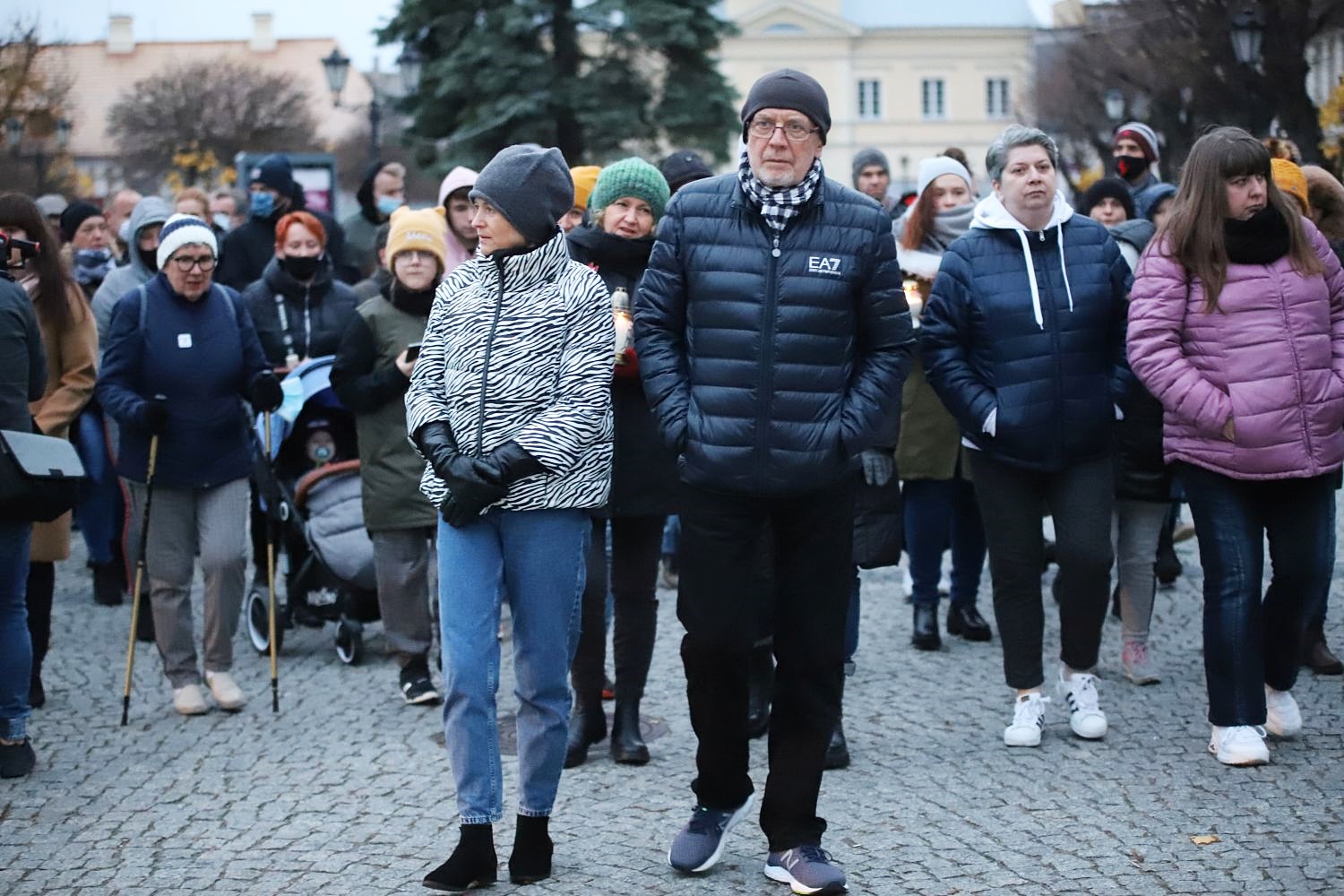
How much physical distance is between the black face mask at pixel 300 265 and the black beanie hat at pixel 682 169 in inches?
98.6

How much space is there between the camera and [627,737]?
6766 millimetres

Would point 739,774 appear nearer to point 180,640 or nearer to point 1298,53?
point 180,640

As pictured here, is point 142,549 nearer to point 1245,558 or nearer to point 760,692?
point 760,692

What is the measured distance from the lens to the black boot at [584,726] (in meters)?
6.77

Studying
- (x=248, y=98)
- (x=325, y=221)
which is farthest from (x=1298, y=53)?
(x=248, y=98)

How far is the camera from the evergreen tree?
3647 centimetres

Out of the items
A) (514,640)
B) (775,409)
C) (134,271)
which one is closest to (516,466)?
(514,640)

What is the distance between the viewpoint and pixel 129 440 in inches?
310

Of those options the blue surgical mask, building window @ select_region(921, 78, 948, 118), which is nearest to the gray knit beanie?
the blue surgical mask

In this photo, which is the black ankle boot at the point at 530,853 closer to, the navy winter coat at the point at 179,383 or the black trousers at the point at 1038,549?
the black trousers at the point at 1038,549

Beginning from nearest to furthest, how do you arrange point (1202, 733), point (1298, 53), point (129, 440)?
point (1202, 733)
point (129, 440)
point (1298, 53)

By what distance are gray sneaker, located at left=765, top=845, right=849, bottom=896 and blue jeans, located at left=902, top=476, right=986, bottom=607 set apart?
342cm

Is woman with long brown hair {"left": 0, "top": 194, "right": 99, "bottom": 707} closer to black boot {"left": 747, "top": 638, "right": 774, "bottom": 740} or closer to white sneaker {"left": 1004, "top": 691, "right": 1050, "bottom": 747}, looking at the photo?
black boot {"left": 747, "top": 638, "right": 774, "bottom": 740}

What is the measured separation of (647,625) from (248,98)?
55.5m
